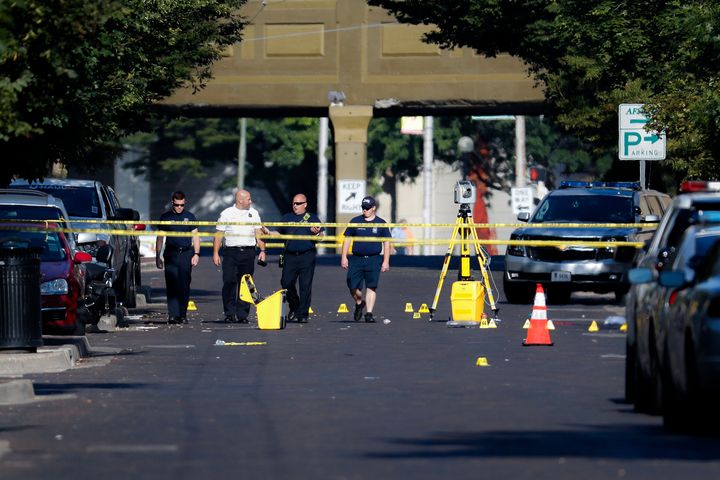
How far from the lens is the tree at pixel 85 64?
17.4 metres

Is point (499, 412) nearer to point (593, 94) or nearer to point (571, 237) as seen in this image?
point (571, 237)

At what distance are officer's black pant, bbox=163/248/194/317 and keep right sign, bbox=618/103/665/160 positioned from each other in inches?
321

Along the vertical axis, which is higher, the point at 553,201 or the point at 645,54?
the point at 645,54

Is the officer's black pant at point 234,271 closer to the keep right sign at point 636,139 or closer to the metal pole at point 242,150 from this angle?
the keep right sign at point 636,139

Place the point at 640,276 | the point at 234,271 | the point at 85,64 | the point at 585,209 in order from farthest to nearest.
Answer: the point at 585,209 < the point at 234,271 < the point at 85,64 < the point at 640,276

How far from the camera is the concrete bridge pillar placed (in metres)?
57.1

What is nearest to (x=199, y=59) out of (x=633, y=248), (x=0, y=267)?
(x=633, y=248)

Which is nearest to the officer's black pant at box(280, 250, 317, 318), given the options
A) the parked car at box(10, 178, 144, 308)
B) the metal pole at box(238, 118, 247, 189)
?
the parked car at box(10, 178, 144, 308)

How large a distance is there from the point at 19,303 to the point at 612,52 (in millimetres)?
17159

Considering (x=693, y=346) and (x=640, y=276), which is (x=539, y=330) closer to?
(x=640, y=276)

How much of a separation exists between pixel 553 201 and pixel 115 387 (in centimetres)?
1646

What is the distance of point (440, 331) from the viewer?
84.0 ft

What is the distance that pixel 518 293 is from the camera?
32.3 m

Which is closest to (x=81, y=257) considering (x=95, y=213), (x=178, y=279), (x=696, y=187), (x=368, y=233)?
(x=178, y=279)
